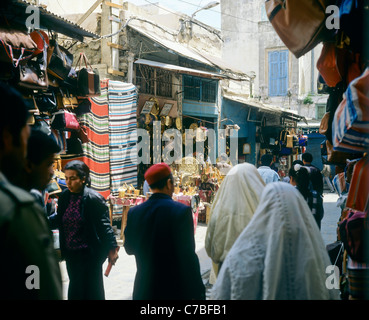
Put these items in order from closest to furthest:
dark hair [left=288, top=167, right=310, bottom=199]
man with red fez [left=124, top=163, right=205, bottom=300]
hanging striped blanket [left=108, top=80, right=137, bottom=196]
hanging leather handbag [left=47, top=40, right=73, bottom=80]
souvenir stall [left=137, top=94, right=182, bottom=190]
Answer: man with red fez [left=124, top=163, right=205, bottom=300]
dark hair [left=288, top=167, right=310, bottom=199]
hanging leather handbag [left=47, top=40, right=73, bottom=80]
hanging striped blanket [left=108, top=80, right=137, bottom=196]
souvenir stall [left=137, top=94, right=182, bottom=190]

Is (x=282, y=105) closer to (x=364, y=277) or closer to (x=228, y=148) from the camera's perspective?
(x=228, y=148)

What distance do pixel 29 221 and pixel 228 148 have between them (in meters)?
16.4

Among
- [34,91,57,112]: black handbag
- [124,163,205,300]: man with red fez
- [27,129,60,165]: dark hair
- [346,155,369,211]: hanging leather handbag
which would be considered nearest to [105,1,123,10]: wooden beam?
[34,91,57,112]: black handbag

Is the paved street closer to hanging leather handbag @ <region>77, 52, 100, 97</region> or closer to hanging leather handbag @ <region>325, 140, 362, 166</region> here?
hanging leather handbag @ <region>77, 52, 100, 97</region>

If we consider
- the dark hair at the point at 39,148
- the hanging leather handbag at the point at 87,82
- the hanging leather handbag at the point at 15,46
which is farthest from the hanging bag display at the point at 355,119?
the hanging leather handbag at the point at 87,82

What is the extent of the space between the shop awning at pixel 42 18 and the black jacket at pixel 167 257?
152 inches

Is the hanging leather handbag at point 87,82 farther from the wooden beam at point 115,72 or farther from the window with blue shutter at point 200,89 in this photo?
the window with blue shutter at point 200,89

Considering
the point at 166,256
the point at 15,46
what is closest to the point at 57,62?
the point at 15,46

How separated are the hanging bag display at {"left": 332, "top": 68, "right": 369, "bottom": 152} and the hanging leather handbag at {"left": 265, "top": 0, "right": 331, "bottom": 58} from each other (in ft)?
3.04

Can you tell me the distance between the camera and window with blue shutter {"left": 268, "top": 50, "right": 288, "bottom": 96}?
82.2ft

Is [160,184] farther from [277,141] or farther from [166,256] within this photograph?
[277,141]

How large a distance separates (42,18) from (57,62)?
0.72 m

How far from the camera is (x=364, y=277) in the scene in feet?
9.18
